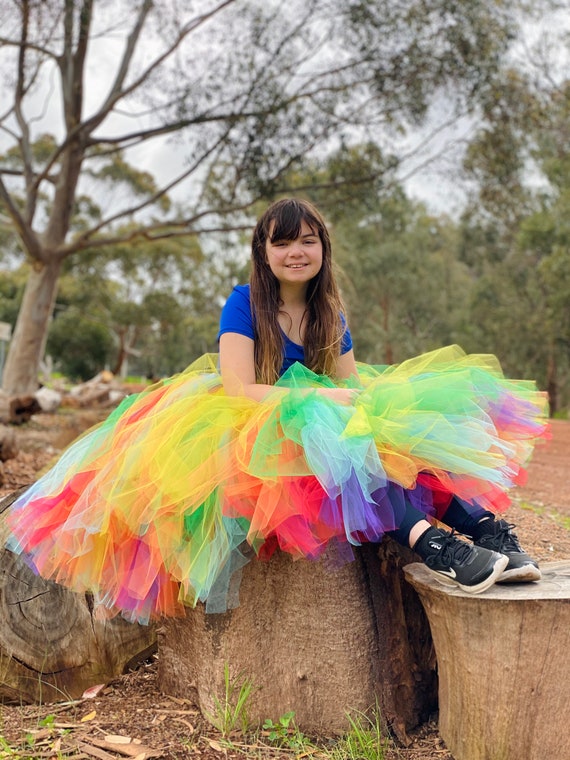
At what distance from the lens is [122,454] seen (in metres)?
2.27

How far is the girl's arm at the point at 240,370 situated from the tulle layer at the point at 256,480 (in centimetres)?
5

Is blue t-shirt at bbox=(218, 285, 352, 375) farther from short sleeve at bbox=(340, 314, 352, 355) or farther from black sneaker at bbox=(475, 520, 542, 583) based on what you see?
black sneaker at bbox=(475, 520, 542, 583)

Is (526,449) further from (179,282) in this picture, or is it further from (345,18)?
(179,282)

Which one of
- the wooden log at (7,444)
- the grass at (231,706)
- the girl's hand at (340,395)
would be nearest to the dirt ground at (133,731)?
the grass at (231,706)

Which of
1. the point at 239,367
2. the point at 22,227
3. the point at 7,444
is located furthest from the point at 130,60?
the point at 239,367

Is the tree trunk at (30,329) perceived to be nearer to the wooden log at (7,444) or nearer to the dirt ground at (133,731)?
the wooden log at (7,444)

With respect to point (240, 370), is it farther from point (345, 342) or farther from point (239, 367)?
point (345, 342)

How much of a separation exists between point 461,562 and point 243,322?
1178 mm

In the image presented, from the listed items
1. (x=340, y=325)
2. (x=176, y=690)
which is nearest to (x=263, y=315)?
(x=340, y=325)

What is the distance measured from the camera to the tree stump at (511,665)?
6.05 ft

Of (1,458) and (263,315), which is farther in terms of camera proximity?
(1,458)

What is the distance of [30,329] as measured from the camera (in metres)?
12.5

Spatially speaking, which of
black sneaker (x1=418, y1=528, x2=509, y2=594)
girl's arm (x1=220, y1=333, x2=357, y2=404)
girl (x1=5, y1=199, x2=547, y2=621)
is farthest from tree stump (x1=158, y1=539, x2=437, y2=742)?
girl's arm (x1=220, y1=333, x2=357, y2=404)

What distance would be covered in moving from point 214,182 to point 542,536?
11955 millimetres
